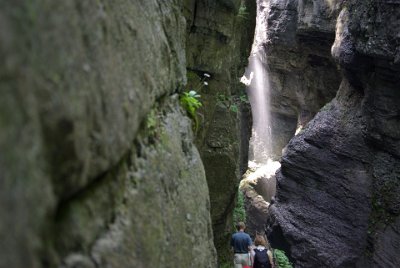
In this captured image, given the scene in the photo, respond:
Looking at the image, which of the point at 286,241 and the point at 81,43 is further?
the point at 286,241

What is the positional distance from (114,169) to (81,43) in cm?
75

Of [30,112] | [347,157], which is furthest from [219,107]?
[30,112]

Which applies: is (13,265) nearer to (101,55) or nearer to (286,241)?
(101,55)

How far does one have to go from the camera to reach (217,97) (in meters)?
9.77

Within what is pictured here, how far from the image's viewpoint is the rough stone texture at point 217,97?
29.1ft

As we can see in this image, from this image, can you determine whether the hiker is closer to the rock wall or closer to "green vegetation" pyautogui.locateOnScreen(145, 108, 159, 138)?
the rock wall

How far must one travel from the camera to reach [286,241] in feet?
46.2

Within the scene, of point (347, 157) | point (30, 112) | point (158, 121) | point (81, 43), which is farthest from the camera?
point (347, 157)

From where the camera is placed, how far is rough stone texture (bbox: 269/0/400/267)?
38.0ft

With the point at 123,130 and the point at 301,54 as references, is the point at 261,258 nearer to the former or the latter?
the point at 123,130

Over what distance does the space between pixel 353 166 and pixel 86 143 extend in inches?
492

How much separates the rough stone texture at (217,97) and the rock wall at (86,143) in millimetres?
5545

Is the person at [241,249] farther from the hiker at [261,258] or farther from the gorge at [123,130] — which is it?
the gorge at [123,130]

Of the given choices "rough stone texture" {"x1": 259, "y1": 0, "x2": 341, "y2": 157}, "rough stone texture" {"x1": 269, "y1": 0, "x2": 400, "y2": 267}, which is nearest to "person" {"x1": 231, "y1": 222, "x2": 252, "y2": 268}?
"rough stone texture" {"x1": 269, "y1": 0, "x2": 400, "y2": 267}
